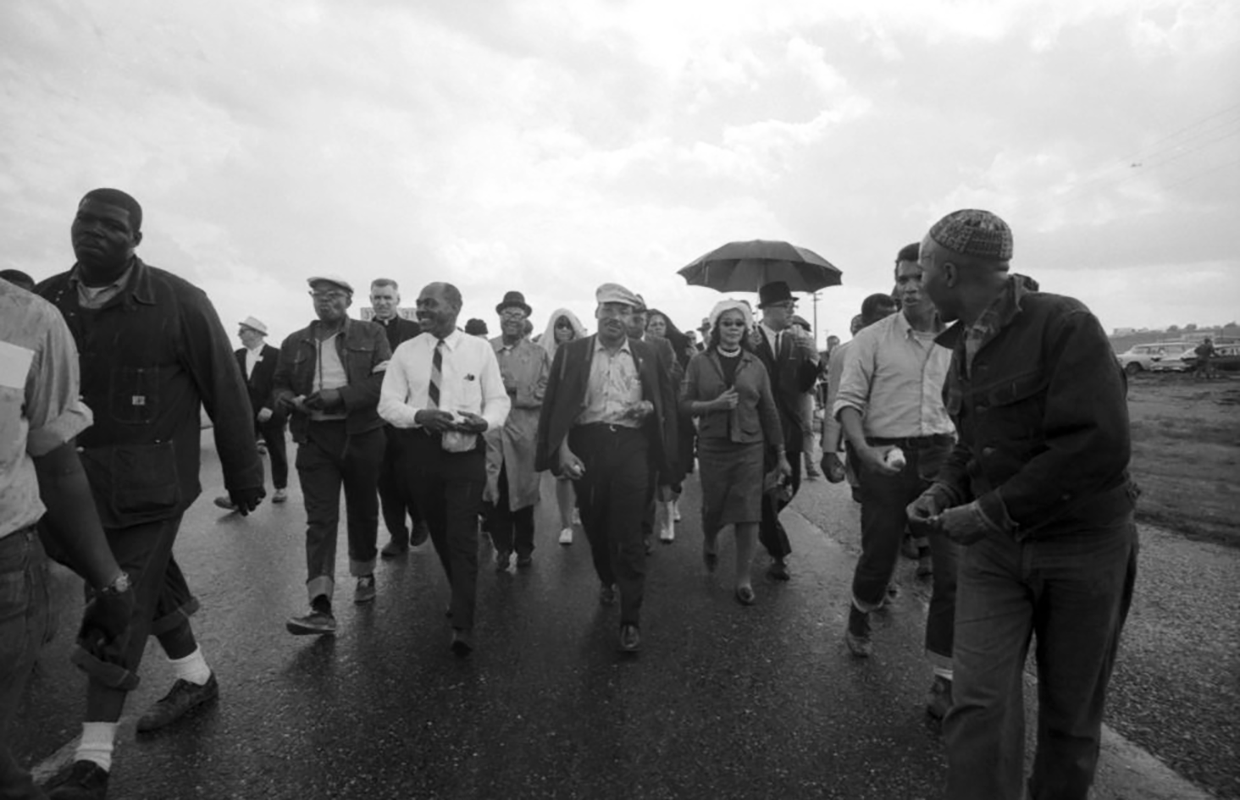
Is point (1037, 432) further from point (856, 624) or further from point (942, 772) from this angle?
point (856, 624)

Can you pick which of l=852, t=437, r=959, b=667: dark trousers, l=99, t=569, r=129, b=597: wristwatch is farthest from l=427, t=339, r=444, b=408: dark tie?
l=852, t=437, r=959, b=667: dark trousers

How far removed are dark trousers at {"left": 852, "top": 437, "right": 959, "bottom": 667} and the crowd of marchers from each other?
1 centimetres

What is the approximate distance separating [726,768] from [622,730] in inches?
20.0

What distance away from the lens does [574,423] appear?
170 inches

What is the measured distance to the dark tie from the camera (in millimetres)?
3896

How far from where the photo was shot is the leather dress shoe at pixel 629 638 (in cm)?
367

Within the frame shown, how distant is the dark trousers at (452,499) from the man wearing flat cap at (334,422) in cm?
56

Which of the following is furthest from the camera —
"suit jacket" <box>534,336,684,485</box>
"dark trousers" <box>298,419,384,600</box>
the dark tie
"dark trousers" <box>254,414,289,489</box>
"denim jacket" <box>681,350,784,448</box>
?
"dark trousers" <box>254,414,289,489</box>

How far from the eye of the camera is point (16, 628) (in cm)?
164

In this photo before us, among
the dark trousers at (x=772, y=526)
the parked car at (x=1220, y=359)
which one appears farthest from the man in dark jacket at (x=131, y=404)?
the parked car at (x=1220, y=359)

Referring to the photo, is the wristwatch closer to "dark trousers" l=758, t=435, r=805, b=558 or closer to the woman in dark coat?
the woman in dark coat

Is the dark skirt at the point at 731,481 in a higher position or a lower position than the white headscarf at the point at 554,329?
lower

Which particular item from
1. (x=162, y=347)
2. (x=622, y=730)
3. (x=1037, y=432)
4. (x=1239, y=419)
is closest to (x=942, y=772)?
(x=622, y=730)

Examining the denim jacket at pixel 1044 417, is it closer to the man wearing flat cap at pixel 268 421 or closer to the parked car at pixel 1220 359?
the man wearing flat cap at pixel 268 421
